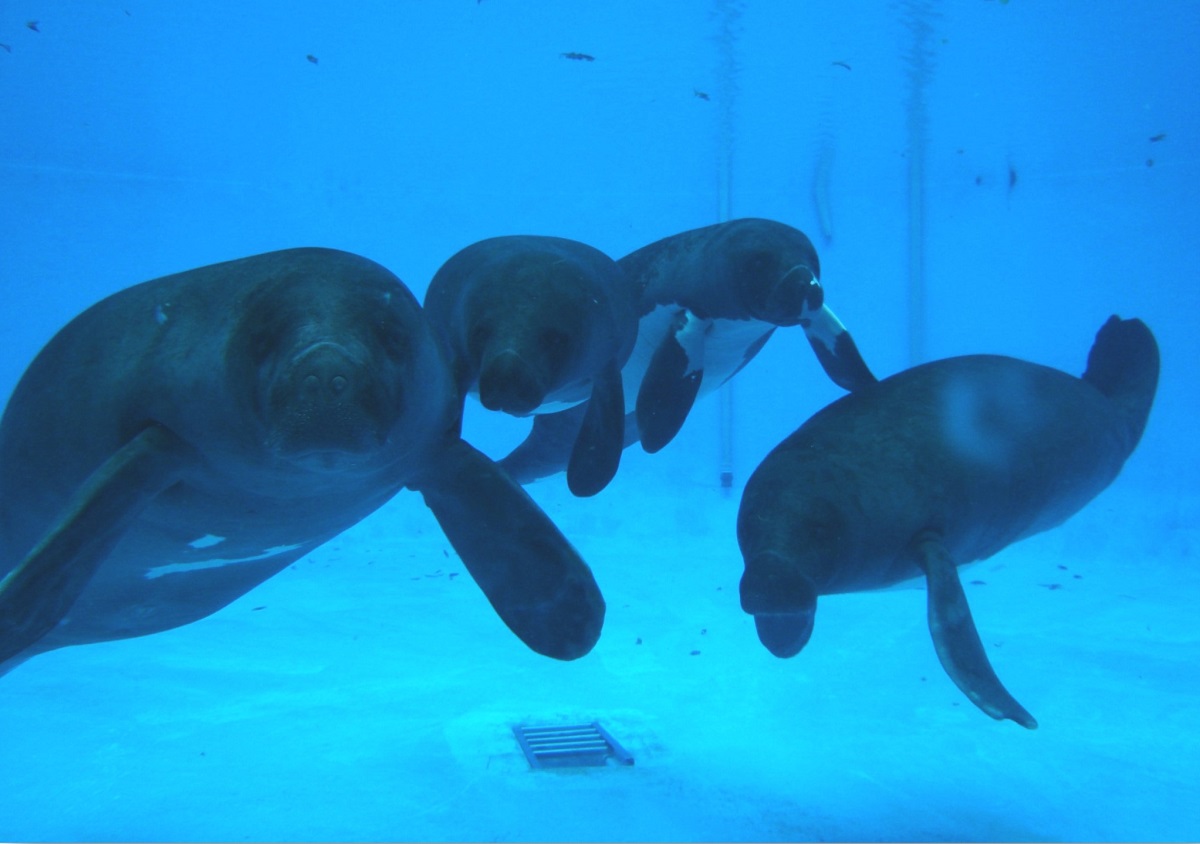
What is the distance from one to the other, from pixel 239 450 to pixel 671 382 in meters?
3.07

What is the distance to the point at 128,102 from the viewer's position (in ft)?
47.5

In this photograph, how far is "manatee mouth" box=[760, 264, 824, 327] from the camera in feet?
15.5

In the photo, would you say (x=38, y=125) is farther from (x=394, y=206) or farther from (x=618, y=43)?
(x=618, y=43)

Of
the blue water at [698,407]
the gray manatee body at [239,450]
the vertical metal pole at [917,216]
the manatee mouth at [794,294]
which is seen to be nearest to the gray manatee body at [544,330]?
the gray manatee body at [239,450]

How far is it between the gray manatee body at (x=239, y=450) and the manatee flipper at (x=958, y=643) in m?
1.33

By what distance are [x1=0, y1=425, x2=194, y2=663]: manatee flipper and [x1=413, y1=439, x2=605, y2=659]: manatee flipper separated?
3.32 feet

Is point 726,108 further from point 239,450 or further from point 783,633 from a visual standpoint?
point 239,450

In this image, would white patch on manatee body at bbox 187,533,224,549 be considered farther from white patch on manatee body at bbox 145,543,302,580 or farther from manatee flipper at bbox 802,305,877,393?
manatee flipper at bbox 802,305,877,393

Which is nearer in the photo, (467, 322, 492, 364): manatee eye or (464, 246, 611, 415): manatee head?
(464, 246, 611, 415): manatee head

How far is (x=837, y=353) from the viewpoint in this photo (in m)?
5.18

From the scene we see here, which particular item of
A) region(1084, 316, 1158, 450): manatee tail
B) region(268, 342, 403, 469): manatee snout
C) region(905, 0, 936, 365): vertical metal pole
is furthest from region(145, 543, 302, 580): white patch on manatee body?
region(905, 0, 936, 365): vertical metal pole

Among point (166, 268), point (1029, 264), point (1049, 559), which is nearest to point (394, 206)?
point (166, 268)

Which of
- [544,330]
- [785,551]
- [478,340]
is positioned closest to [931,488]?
[785,551]

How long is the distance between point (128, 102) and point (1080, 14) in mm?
14826
